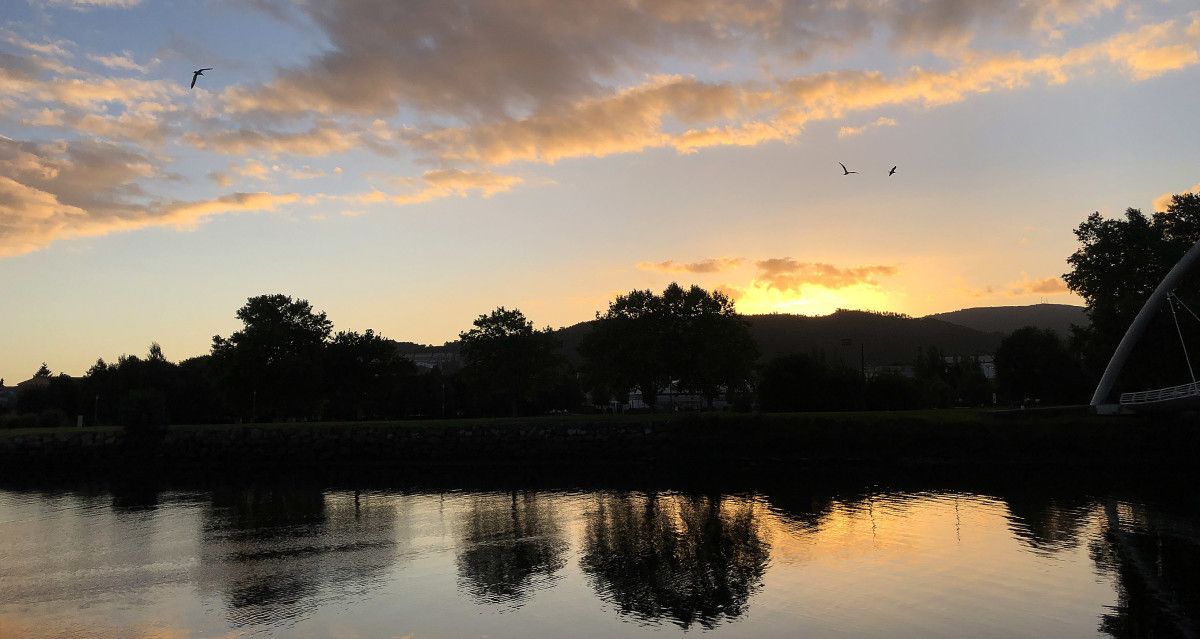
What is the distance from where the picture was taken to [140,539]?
3297 centimetres

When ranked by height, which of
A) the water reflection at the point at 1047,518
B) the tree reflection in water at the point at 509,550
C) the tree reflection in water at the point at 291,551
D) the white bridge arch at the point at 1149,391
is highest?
the white bridge arch at the point at 1149,391

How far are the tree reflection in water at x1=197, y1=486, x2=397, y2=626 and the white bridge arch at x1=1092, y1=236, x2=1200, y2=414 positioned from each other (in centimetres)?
4635

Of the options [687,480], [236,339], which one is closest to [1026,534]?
[687,480]

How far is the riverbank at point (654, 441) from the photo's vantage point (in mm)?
55469

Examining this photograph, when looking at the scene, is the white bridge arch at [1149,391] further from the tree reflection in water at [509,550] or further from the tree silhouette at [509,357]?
the tree silhouette at [509,357]

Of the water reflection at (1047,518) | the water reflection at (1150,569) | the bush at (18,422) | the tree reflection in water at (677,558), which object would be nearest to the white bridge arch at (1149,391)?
the water reflection at (1047,518)

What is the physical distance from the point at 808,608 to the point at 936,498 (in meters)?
22.9

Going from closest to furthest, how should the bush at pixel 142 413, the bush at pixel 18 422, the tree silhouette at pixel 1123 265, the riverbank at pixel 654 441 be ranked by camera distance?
the riverbank at pixel 654 441
the tree silhouette at pixel 1123 265
the bush at pixel 142 413
the bush at pixel 18 422

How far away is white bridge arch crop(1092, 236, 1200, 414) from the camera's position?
50906mm

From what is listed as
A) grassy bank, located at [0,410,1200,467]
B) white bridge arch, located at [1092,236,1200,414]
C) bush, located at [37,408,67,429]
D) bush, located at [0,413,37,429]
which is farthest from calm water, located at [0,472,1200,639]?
bush, located at [37,408,67,429]

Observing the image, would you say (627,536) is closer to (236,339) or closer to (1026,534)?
(1026,534)

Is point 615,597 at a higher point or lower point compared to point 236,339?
lower

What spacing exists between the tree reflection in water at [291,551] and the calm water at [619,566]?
132mm

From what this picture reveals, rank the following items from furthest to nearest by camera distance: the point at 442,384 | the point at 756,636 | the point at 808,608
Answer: the point at 442,384
the point at 808,608
the point at 756,636
